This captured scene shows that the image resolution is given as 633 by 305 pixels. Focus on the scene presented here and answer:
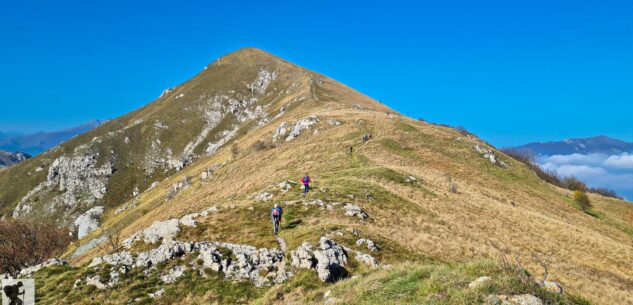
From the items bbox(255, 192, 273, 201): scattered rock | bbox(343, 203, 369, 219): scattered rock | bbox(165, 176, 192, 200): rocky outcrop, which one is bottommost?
bbox(343, 203, 369, 219): scattered rock

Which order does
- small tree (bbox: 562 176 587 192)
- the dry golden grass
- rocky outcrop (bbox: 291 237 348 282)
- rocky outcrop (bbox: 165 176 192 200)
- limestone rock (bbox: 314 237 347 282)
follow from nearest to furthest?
limestone rock (bbox: 314 237 347 282) → rocky outcrop (bbox: 291 237 348 282) → the dry golden grass → rocky outcrop (bbox: 165 176 192 200) → small tree (bbox: 562 176 587 192)

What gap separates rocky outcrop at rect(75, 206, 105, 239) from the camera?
107 metres

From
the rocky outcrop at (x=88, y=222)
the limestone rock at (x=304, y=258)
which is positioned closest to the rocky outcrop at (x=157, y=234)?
the limestone rock at (x=304, y=258)

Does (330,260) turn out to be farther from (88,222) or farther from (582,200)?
(88,222)

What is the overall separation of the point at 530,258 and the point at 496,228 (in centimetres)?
737

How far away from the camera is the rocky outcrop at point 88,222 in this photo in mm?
106938

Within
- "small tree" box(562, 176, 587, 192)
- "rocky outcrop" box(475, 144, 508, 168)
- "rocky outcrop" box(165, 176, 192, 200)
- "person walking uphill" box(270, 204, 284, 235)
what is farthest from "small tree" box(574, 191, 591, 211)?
"rocky outcrop" box(165, 176, 192, 200)

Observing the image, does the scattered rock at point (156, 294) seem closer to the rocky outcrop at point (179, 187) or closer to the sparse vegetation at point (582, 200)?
the rocky outcrop at point (179, 187)

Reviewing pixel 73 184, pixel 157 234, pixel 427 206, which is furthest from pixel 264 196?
pixel 73 184

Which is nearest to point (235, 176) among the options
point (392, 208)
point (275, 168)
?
point (275, 168)

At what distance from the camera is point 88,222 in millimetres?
111812

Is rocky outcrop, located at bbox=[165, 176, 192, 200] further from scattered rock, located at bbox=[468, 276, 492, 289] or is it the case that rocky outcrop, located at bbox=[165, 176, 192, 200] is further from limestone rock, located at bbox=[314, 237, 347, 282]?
scattered rock, located at bbox=[468, 276, 492, 289]

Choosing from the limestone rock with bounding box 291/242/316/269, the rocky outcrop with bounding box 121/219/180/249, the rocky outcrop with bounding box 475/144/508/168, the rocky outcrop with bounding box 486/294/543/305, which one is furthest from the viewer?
the rocky outcrop with bounding box 475/144/508/168

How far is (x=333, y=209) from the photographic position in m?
33.2
